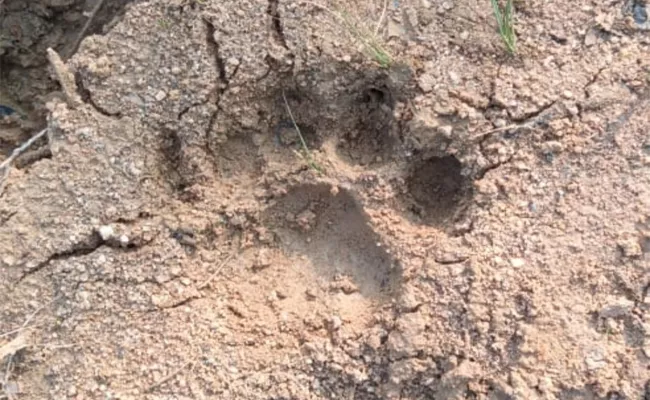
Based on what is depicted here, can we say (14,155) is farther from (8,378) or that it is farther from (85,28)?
(8,378)

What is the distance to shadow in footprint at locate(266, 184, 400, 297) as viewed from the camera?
1796 millimetres

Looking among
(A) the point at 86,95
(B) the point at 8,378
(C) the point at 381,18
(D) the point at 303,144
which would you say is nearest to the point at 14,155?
(A) the point at 86,95

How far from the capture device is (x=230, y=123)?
1874 millimetres

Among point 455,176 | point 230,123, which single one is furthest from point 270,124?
point 455,176

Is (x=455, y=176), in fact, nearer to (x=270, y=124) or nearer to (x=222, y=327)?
(x=270, y=124)

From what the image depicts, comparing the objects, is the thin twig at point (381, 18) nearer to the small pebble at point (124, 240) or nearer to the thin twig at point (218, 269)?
the thin twig at point (218, 269)

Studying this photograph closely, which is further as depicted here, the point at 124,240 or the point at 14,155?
the point at 14,155

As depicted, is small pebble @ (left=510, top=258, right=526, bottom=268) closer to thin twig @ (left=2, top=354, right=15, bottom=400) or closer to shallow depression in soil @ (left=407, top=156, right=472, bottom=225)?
shallow depression in soil @ (left=407, top=156, right=472, bottom=225)

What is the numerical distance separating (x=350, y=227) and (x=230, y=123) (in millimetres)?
385

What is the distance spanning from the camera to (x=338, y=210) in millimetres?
1850

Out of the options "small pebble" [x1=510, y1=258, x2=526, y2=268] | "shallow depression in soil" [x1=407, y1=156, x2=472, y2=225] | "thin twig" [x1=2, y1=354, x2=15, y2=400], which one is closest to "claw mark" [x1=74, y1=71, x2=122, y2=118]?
"thin twig" [x1=2, y1=354, x2=15, y2=400]

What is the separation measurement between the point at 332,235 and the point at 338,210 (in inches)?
2.4

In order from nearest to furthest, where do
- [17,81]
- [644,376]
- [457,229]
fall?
[644,376] → [457,229] → [17,81]

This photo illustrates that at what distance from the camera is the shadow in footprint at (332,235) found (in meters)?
1.80
